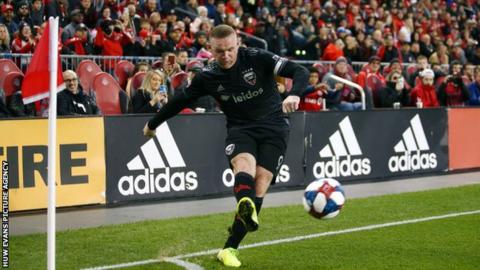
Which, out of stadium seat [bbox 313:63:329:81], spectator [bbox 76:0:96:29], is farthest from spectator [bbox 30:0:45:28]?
stadium seat [bbox 313:63:329:81]


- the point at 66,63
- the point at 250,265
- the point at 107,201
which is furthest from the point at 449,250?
the point at 66,63

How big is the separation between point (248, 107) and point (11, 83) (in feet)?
22.7

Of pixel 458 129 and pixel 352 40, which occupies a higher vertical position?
pixel 352 40

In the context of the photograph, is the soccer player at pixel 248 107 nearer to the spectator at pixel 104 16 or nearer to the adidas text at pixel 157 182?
the adidas text at pixel 157 182

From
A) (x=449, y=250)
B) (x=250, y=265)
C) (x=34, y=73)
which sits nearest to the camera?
(x=34, y=73)

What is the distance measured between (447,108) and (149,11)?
6898mm

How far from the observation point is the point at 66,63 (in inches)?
603

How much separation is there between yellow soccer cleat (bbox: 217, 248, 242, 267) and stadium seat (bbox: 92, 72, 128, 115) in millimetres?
7175

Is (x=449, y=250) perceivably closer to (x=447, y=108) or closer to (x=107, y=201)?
(x=107, y=201)

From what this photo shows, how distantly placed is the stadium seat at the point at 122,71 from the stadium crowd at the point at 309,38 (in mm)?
284

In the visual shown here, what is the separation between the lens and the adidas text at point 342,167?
599 inches

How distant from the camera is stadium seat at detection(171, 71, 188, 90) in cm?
1544

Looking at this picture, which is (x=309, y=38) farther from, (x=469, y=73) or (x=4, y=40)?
(x=4, y=40)

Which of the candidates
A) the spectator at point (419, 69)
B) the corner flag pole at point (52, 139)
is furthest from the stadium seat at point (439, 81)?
the corner flag pole at point (52, 139)
